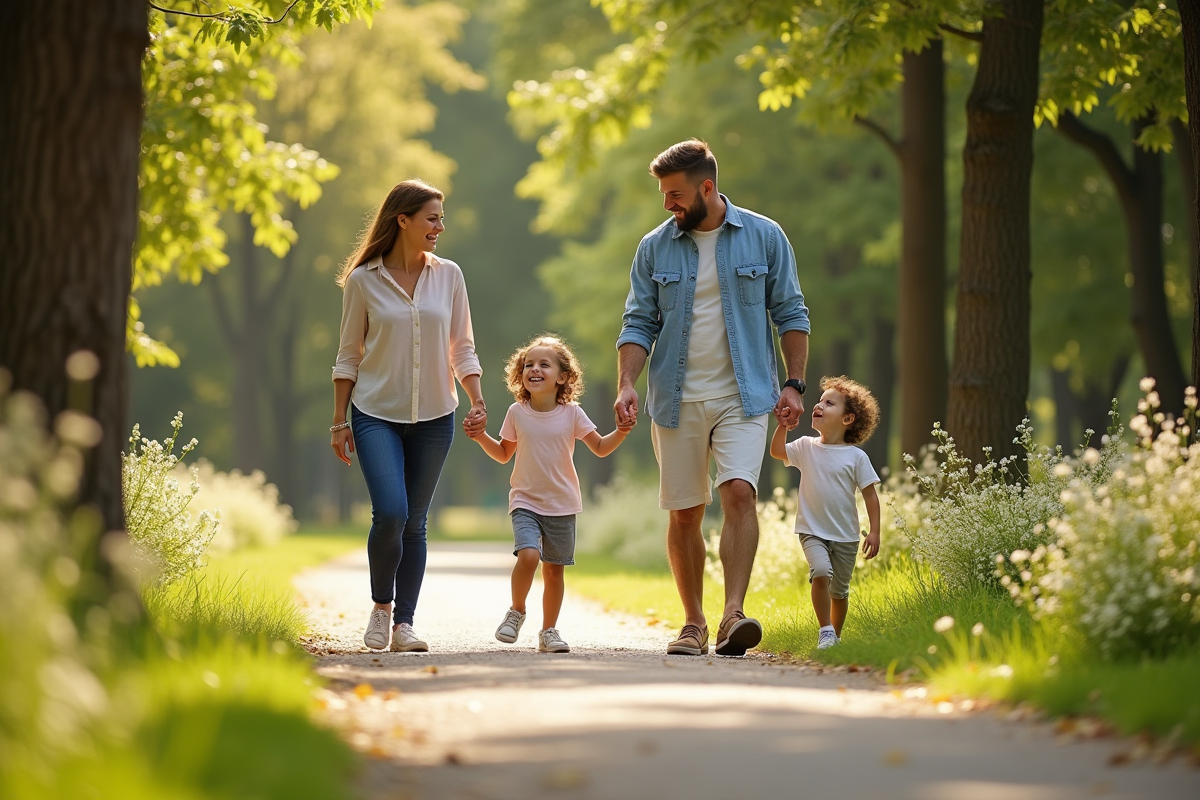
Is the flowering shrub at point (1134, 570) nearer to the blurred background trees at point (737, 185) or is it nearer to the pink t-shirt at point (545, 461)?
the pink t-shirt at point (545, 461)

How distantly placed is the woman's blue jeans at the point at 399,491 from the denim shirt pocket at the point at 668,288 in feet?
4.29

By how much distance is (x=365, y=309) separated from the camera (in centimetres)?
769

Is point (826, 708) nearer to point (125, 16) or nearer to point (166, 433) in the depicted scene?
point (125, 16)

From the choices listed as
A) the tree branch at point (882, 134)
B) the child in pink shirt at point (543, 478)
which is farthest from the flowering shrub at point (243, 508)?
the child in pink shirt at point (543, 478)

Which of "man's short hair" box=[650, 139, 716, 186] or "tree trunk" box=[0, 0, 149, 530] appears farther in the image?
"man's short hair" box=[650, 139, 716, 186]

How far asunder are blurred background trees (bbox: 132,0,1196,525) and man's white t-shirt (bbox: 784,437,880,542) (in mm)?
2224

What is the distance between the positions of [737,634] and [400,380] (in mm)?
2199

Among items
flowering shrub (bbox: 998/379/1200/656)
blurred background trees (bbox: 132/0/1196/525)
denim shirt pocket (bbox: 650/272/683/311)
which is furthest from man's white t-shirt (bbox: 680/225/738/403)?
blurred background trees (bbox: 132/0/1196/525)

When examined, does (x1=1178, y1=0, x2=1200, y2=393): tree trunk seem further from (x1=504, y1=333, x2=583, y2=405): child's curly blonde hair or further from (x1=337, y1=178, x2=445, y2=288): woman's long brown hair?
(x1=337, y1=178, x2=445, y2=288): woman's long brown hair

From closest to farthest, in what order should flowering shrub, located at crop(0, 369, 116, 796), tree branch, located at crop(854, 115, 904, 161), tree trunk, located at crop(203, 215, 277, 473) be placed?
flowering shrub, located at crop(0, 369, 116, 796) → tree branch, located at crop(854, 115, 904, 161) → tree trunk, located at crop(203, 215, 277, 473)

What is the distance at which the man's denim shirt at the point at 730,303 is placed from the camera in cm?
760

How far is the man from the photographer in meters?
7.48

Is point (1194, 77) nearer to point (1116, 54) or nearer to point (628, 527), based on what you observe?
point (1116, 54)

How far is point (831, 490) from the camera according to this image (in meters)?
7.61
